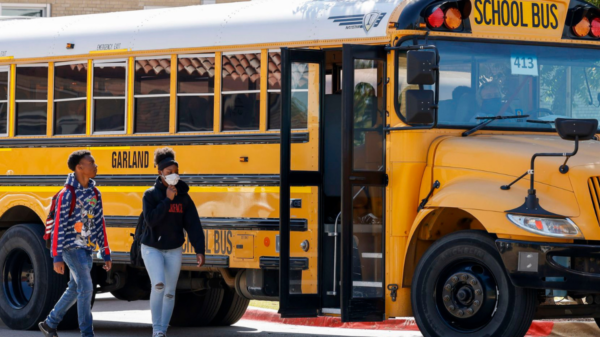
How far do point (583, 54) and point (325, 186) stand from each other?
2163 millimetres

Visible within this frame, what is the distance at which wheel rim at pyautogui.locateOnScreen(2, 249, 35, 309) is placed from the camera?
10.2 metres

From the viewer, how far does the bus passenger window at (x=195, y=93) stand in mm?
8938

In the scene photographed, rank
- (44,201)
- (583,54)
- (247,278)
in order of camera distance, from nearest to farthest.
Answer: (583,54) < (247,278) < (44,201)

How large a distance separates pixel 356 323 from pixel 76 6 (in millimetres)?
10515

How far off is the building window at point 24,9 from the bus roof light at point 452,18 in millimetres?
13558

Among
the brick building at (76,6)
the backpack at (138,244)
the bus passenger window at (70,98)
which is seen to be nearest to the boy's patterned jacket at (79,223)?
the backpack at (138,244)

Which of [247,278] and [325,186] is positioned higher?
[325,186]

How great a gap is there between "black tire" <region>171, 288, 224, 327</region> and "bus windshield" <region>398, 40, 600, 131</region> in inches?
150

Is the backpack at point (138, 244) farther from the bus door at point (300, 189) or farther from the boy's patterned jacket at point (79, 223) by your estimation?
the bus door at point (300, 189)

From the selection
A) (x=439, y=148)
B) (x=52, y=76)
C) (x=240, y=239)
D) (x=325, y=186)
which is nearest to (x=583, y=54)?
(x=439, y=148)

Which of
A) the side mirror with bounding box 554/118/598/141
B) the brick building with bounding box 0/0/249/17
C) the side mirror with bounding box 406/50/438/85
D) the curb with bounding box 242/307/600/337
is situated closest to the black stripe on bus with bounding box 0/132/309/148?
the side mirror with bounding box 406/50/438/85

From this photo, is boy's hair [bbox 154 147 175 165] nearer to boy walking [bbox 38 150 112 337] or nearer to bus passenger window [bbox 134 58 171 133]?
boy walking [bbox 38 150 112 337]

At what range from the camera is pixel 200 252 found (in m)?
8.21

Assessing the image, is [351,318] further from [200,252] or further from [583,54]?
[583,54]
